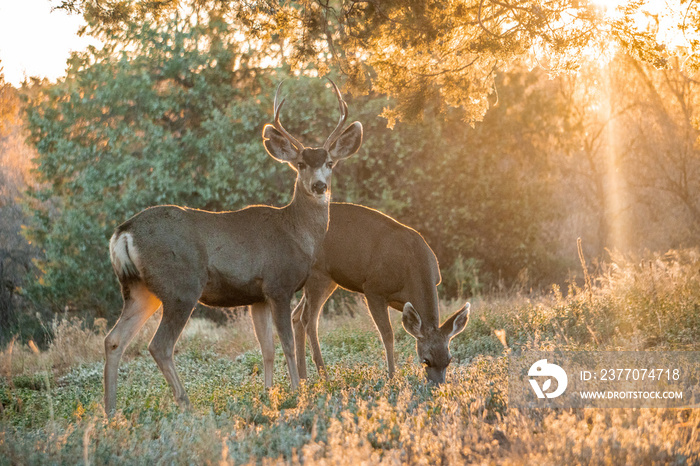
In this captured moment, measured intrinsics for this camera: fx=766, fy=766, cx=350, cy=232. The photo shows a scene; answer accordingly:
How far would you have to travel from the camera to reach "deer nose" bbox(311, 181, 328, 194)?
25.1 ft

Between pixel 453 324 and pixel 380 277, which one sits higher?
pixel 380 277

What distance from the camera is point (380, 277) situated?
27.7 ft

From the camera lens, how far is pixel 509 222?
20.0m

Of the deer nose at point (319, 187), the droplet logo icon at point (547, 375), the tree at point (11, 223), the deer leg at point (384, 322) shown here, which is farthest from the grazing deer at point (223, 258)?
the tree at point (11, 223)

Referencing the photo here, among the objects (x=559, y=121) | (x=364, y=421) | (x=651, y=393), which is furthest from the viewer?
(x=559, y=121)

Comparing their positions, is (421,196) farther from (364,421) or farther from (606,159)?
(364,421)

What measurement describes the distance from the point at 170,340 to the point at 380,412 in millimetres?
2499

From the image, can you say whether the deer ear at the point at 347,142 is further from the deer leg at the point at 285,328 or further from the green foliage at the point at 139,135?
the green foliage at the point at 139,135

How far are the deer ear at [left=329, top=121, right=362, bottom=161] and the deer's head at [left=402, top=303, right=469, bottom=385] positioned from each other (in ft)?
6.32

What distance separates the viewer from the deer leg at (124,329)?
6875 mm

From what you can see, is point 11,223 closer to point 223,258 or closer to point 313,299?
point 313,299

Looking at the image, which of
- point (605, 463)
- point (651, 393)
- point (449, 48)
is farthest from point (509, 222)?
point (605, 463)

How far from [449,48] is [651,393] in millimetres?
5089

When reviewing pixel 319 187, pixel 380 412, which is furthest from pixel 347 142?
pixel 380 412
